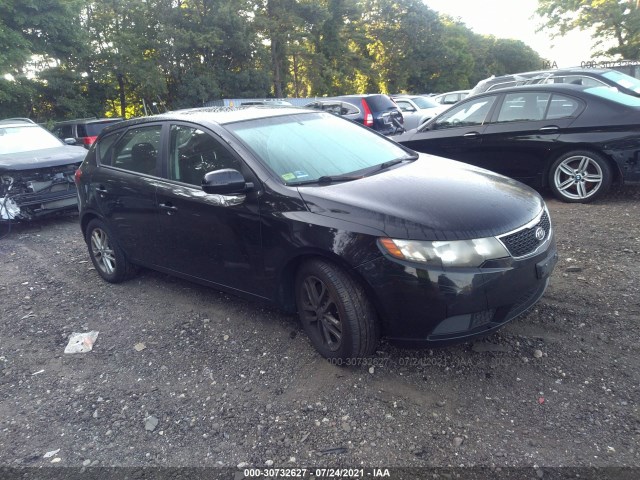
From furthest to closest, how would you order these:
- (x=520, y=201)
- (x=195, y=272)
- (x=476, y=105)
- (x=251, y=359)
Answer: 1. (x=476, y=105)
2. (x=195, y=272)
3. (x=251, y=359)
4. (x=520, y=201)

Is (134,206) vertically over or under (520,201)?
under

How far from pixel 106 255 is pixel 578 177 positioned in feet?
18.2

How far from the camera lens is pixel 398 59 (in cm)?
4525

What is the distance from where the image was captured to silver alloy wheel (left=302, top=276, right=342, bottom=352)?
327cm

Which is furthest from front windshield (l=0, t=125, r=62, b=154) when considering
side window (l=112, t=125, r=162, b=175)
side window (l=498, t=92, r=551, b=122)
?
side window (l=498, t=92, r=551, b=122)

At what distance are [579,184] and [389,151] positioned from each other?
10.9 ft

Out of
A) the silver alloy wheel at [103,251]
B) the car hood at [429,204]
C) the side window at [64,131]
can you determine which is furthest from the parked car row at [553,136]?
the side window at [64,131]

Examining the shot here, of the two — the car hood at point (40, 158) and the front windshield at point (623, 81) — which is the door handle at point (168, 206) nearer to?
the car hood at point (40, 158)

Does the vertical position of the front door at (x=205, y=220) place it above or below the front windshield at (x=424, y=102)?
above

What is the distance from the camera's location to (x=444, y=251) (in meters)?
2.91

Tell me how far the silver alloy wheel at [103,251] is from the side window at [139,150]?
792 millimetres

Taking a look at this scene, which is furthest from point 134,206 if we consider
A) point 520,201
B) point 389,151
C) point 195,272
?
point 520,201

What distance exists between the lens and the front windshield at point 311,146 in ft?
12.1

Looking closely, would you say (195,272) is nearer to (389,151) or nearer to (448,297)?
(389,151)
